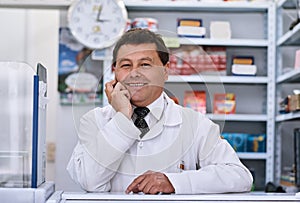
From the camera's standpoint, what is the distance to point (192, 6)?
12.5 feet

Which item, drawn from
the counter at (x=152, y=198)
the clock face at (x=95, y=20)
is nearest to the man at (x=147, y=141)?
the counter at (x=152, y=198)

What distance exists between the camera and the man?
1.21 metres

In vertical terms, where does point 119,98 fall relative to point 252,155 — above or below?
above

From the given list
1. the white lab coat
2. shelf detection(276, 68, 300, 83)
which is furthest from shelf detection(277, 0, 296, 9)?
the white lab coat

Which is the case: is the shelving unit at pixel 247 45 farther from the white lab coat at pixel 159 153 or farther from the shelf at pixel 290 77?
the white lab coat at pixel 159 153

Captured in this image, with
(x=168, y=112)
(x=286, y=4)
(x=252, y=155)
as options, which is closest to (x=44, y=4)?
(x=286, y=4)

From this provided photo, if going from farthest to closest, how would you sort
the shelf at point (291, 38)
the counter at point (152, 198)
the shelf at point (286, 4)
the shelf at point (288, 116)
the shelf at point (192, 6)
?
the shelf at point (192, 6) < the shelf at point (286, 4) < the shelf at point (291, 38) < the shelf at point (288, 116) < the counter at point (152, 198)

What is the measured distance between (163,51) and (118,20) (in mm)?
2546

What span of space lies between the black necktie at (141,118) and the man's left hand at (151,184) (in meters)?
0.11

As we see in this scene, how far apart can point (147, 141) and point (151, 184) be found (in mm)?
125

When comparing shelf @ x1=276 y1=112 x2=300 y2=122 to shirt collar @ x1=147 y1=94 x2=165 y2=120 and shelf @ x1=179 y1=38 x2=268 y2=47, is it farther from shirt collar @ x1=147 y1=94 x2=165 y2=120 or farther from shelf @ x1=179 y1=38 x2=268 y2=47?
shirt collar @ x1=147 y1=94 x2=165 y2=120

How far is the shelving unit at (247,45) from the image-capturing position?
3775mm

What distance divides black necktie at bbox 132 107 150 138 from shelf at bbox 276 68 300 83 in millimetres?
2047

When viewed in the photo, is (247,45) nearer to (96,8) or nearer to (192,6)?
(192,6)
